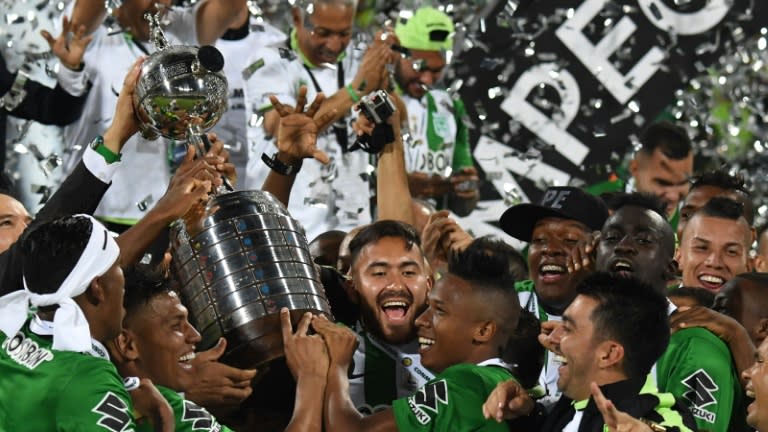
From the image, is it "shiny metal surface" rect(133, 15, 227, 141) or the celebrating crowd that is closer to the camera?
the celebrating crowd

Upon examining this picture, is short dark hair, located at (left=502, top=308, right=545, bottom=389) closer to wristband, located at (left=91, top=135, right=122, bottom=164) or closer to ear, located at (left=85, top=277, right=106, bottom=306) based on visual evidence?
wristband, located at (left=91, top=135, right=122, bottom=164)

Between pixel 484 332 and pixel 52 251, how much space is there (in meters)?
1.54

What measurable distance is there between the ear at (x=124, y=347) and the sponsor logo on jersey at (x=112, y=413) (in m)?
0.65

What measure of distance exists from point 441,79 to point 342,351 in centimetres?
410

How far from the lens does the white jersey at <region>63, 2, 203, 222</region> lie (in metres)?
6.89

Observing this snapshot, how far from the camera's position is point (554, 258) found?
5965 millimetres

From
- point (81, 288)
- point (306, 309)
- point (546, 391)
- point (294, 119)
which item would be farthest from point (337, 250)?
point (81, 288)

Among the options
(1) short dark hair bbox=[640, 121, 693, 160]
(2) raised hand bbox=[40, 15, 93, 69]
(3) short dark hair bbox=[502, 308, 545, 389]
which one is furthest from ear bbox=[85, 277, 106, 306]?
(1) short dark hair bbox=[640, 121, 693, 160]

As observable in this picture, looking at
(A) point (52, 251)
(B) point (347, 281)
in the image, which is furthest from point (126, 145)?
(A) point (52, 251)

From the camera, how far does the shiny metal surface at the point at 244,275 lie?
4410mm

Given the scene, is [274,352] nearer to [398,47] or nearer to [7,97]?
[7,97]

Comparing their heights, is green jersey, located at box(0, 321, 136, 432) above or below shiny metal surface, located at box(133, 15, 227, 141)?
below

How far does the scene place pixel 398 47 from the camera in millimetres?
8164

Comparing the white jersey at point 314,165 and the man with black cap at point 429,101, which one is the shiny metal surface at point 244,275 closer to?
the white jersey at point 314,165
